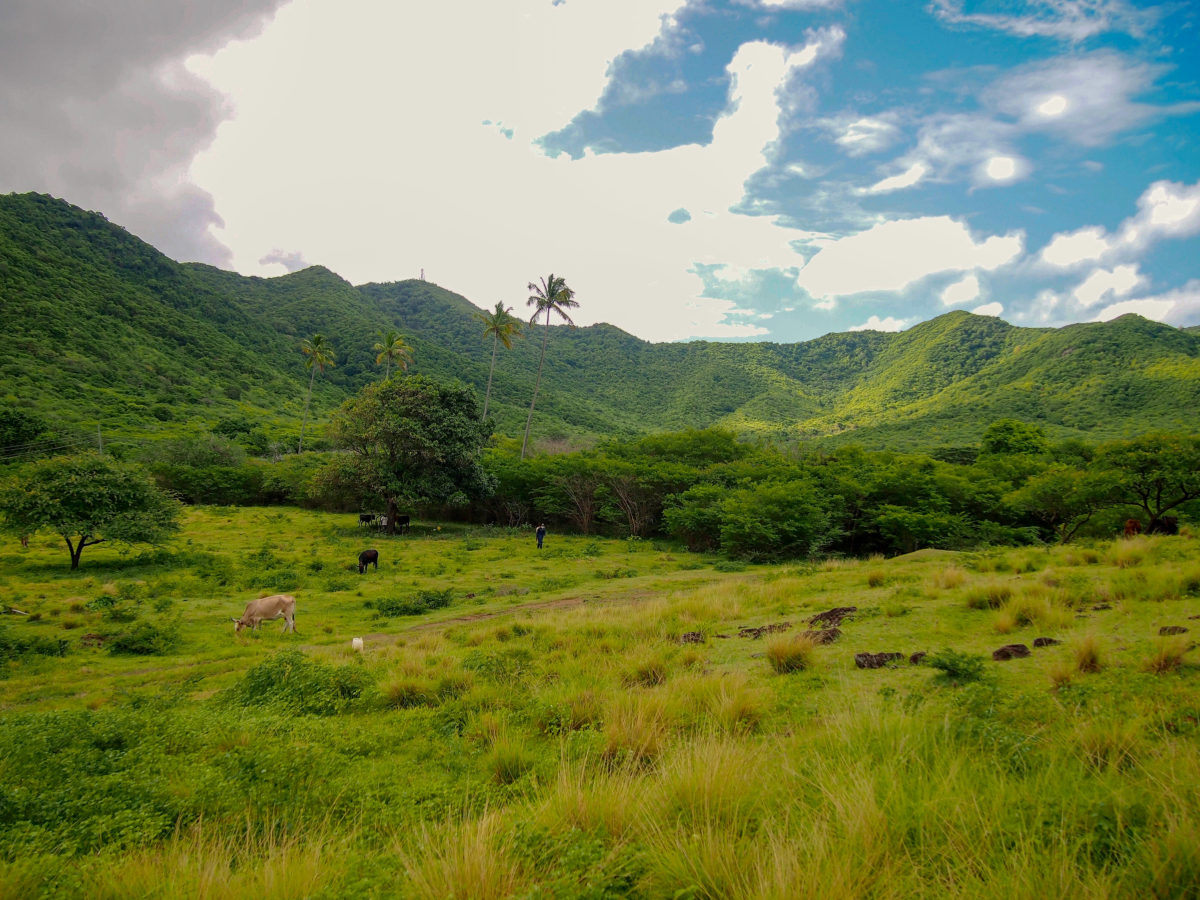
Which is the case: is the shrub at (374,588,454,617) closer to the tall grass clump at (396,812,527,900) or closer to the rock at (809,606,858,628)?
the rock at (809,606,858,628)

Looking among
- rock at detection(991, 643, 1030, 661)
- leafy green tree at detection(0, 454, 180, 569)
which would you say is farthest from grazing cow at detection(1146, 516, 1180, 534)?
leafy green tree at detection(0, 454, 180, 569)

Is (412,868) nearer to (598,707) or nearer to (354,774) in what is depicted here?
(354,774)

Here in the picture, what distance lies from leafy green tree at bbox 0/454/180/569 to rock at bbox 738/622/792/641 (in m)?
23.7

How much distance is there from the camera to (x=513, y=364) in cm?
12619

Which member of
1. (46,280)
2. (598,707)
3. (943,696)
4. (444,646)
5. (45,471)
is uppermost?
(46,280)

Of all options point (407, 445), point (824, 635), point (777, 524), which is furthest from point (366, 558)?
point (824, 635)

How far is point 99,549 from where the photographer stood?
79.9 ft

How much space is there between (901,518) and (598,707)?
24466 mm

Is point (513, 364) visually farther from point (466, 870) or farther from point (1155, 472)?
point (466, 870)

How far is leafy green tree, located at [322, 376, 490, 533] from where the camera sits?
33.8 m

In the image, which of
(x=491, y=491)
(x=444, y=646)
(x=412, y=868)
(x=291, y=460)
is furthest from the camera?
(x=291, y=460)

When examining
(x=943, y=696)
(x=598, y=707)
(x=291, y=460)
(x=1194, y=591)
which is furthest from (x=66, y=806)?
(x=291, y=460)

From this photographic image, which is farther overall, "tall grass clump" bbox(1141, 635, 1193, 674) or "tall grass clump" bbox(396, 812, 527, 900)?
"tall grass clump" bbox(1141, 635, 1193, 674)

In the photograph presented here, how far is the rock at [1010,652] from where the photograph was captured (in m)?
5.95
